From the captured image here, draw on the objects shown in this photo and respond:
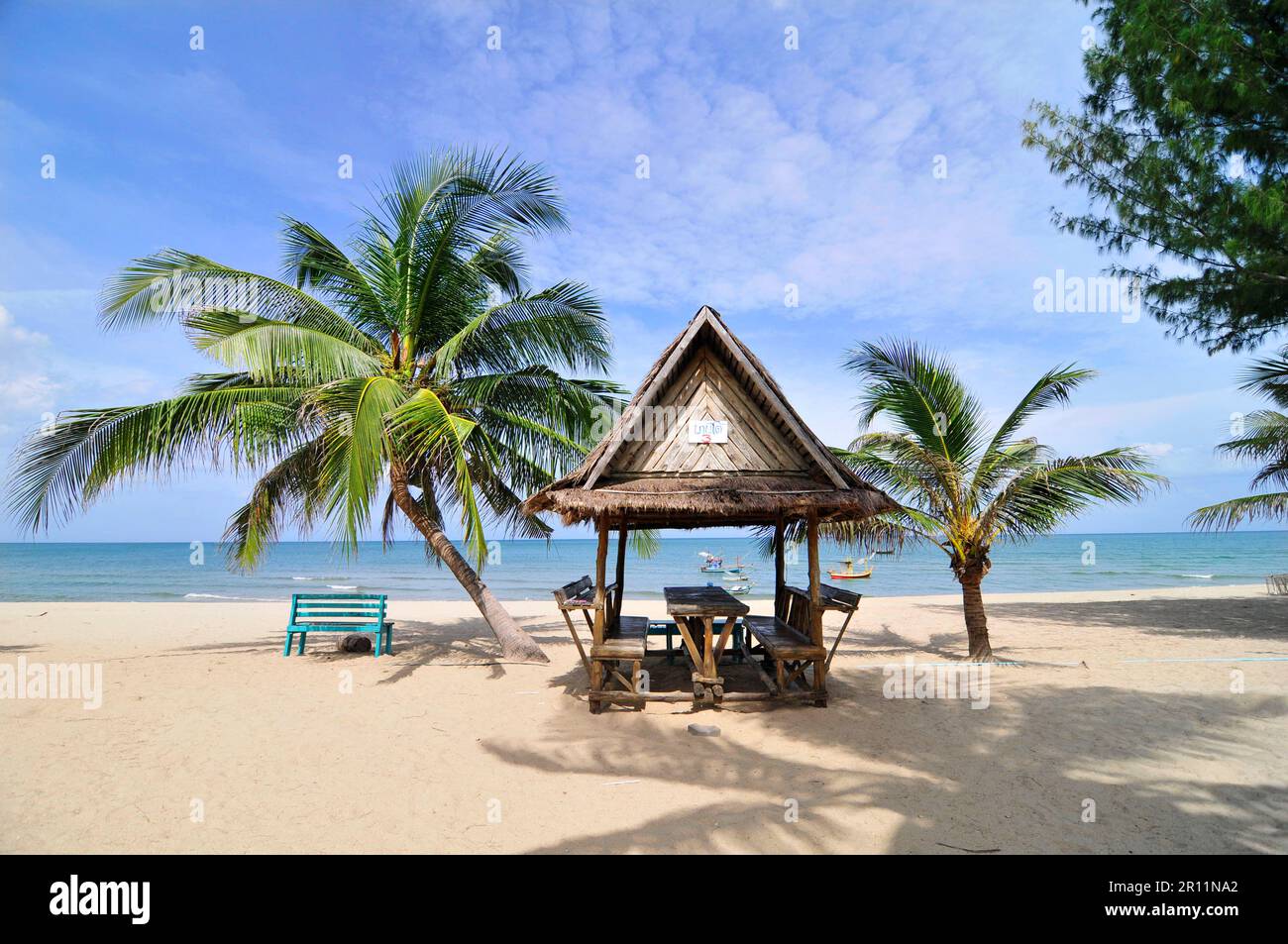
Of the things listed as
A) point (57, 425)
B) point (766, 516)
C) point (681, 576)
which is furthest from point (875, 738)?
point (681, 576)

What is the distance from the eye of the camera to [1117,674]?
28.5ft

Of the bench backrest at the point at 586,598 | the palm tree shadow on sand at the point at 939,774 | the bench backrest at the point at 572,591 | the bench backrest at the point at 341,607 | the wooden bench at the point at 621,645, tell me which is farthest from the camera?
the bench backrest at the point at 341,607

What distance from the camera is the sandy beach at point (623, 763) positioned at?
4.04 meters

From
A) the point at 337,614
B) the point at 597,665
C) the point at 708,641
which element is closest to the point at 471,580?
the point at 337,614

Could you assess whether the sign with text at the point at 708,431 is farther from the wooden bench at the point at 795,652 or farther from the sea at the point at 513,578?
the sea at the point at 513,578

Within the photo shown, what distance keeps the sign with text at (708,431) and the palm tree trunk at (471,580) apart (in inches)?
189

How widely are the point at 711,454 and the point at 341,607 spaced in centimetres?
736

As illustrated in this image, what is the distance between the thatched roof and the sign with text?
1 cm

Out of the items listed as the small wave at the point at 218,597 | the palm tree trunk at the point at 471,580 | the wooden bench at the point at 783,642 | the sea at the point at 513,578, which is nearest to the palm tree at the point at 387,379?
the palm tree trunk at the point at 471,580

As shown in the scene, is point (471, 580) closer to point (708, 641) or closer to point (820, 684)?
point (708, 641)

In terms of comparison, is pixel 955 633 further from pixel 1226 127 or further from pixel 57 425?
pixel 57 425

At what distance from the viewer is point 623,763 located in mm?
5484

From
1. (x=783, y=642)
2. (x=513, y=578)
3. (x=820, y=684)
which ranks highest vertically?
(x=783, y=642)

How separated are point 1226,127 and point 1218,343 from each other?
11.2 ft
